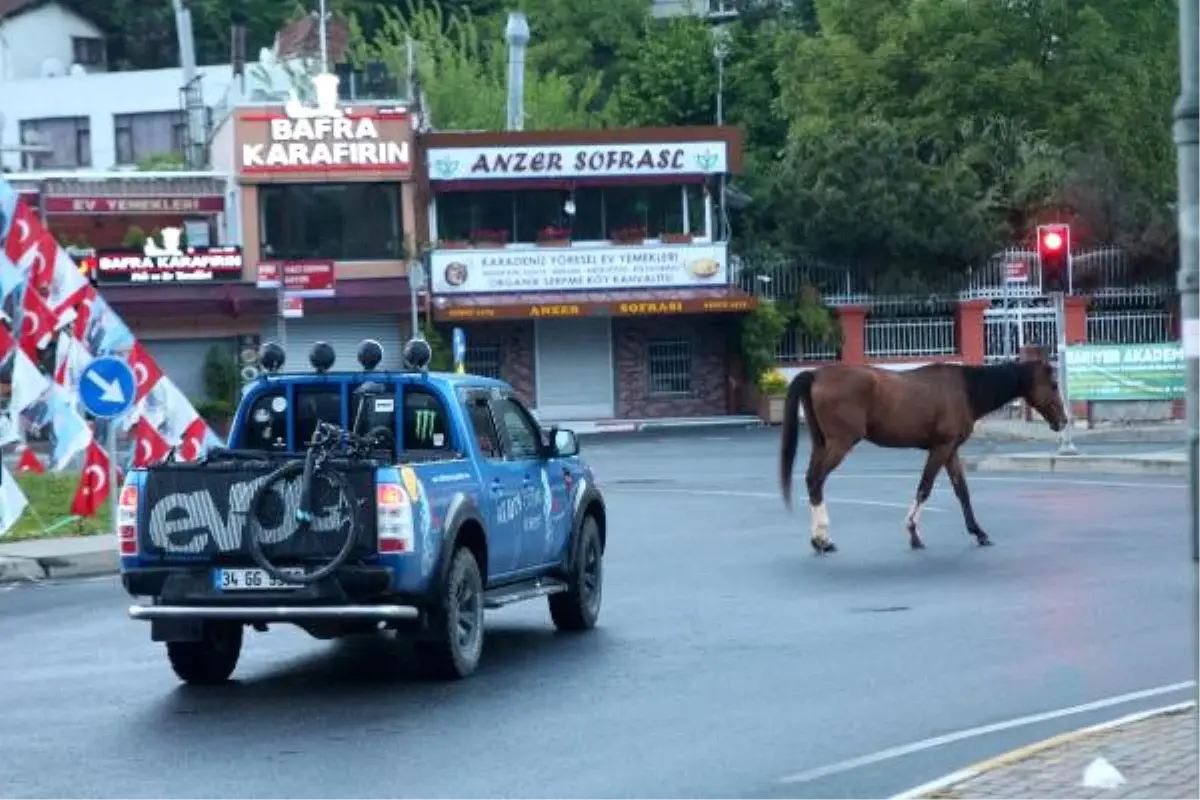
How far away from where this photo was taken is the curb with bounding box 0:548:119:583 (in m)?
21.2

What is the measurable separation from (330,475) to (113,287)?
4079 cm

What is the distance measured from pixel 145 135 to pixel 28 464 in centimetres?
4517

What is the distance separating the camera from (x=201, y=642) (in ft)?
44.3

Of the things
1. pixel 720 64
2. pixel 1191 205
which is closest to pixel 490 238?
pixel 720 64

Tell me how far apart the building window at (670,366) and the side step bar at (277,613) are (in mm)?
42318

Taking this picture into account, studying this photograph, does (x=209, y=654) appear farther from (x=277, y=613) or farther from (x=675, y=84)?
(x=675, y=84)

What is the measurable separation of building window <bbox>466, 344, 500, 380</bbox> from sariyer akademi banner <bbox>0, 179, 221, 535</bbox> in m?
27.6

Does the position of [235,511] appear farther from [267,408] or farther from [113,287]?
[113,287]

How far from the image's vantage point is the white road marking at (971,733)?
10414 millimetres

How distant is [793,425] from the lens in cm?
2045

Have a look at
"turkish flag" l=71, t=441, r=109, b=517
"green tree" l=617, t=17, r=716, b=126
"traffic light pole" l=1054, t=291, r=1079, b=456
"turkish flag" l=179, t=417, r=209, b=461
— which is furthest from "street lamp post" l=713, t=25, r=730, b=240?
"turkish flag" l=71, t=441, r=109, b=517

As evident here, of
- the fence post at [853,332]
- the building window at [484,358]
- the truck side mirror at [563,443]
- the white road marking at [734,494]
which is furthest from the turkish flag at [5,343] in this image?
the fence post at [853,332]

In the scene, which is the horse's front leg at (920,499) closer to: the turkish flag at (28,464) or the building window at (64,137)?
the turkish flag at (28,464)

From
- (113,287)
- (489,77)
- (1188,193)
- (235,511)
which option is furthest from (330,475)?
(489,77)
